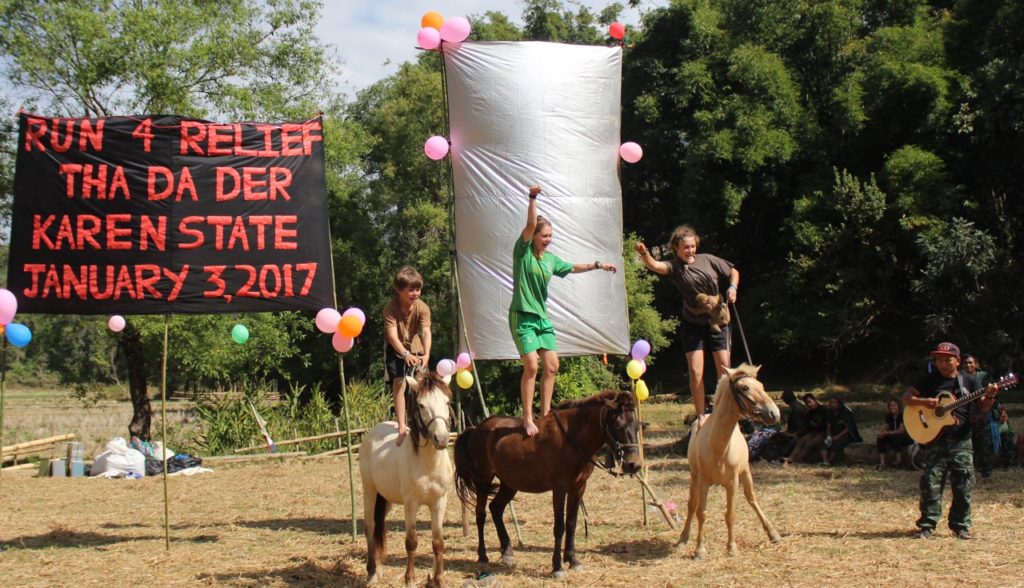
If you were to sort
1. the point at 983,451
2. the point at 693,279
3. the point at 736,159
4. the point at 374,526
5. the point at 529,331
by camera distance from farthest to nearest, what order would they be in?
the point at 736,159, the point at 983,451, the point at 693,279, the point at 529,331, the point at 374,526

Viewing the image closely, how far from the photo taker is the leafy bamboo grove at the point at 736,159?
60.9 feet

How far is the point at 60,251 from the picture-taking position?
28.0ft

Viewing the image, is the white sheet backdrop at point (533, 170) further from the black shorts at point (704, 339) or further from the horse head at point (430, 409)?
the horse head at point (430, 409)

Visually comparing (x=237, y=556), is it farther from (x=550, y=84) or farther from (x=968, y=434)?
(x=968, y=434)

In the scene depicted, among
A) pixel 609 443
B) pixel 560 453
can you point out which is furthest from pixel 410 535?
pixel 609 443

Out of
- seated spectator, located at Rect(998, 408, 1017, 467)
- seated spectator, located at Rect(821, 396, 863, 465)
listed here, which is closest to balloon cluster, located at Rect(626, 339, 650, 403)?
seated spectator, located at Rect(821, 396, 863, 465)

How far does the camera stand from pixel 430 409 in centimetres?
622

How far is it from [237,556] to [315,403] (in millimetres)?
11978

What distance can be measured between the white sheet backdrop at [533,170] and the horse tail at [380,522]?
10.4ft

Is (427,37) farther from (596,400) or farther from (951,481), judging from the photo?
(951,481)

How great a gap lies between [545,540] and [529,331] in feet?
7.87

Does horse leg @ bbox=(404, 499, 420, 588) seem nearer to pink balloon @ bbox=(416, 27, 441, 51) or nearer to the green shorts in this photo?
the green shorts

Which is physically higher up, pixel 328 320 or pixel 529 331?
pixel 328 320

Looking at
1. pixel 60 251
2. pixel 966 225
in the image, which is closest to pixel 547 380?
pixel 60 251
